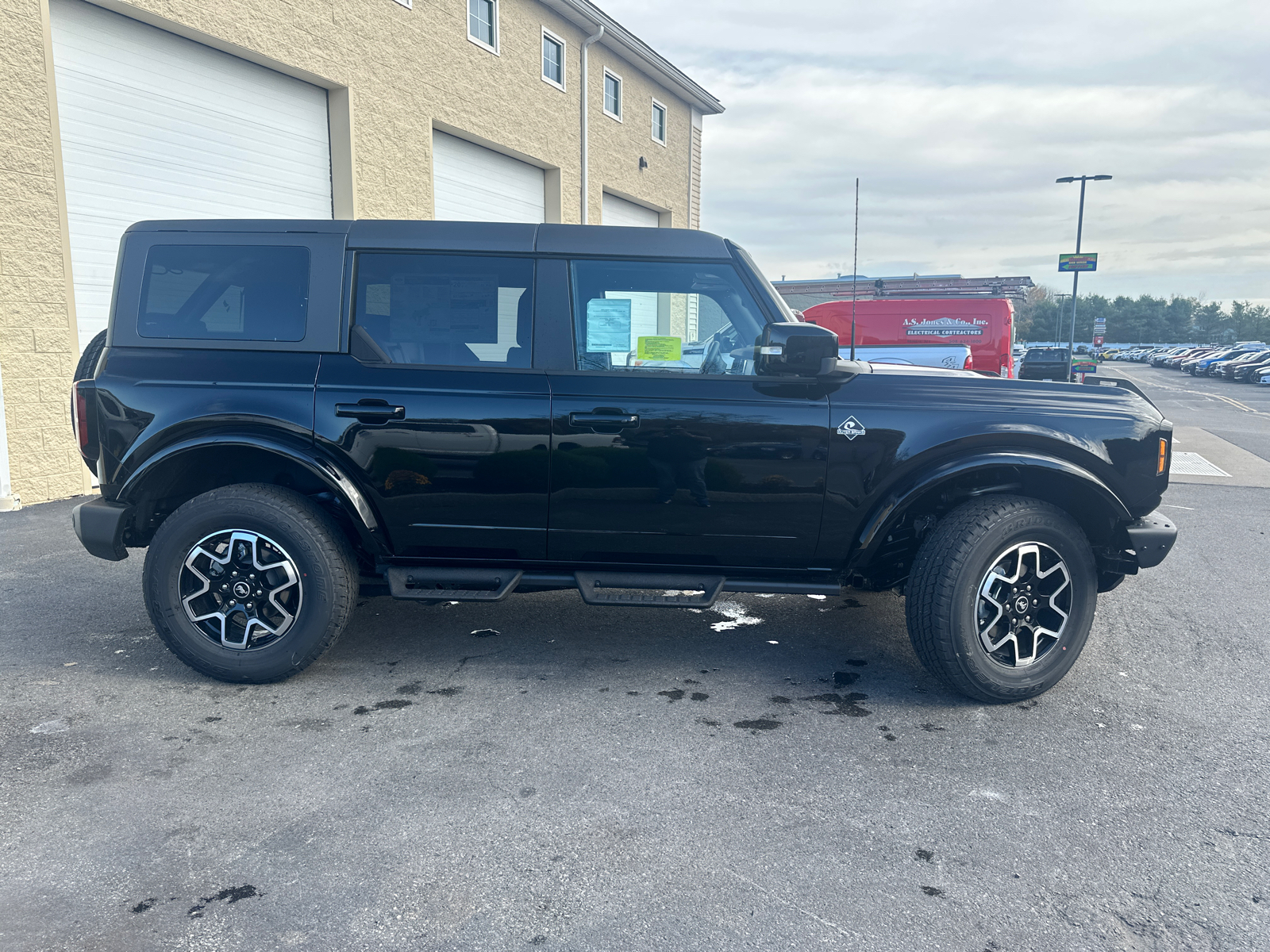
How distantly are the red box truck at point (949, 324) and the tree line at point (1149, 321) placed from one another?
289 feet

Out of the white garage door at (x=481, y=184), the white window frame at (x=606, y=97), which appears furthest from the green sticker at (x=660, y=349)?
the white window frame at (x=606, y=97)

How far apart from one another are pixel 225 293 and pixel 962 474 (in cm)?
326

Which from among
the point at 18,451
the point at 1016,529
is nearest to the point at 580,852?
the point at 1016,529

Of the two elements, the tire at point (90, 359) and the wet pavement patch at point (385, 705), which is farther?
the tire at point (90, 359)

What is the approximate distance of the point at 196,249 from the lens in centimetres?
371

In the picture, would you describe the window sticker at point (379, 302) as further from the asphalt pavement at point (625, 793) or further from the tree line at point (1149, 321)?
the tree line at point (1149, 321)

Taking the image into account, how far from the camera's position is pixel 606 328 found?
12.1 ft

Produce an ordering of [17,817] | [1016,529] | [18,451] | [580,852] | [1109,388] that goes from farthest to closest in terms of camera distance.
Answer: [18,451], [1109,388], [1016,529], [17,817], [580,852]

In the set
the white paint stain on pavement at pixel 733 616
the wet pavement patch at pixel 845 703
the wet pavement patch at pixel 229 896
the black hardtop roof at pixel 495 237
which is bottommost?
the white paint stain on pavement at pixel 733 616

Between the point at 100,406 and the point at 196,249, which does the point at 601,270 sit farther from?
the point at 100,406

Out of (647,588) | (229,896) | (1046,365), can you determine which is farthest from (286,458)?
(1046,365)

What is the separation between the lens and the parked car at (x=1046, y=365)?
23.5m

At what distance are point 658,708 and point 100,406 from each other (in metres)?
2.70

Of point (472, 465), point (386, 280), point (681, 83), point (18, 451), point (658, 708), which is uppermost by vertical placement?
point (681, 83)
